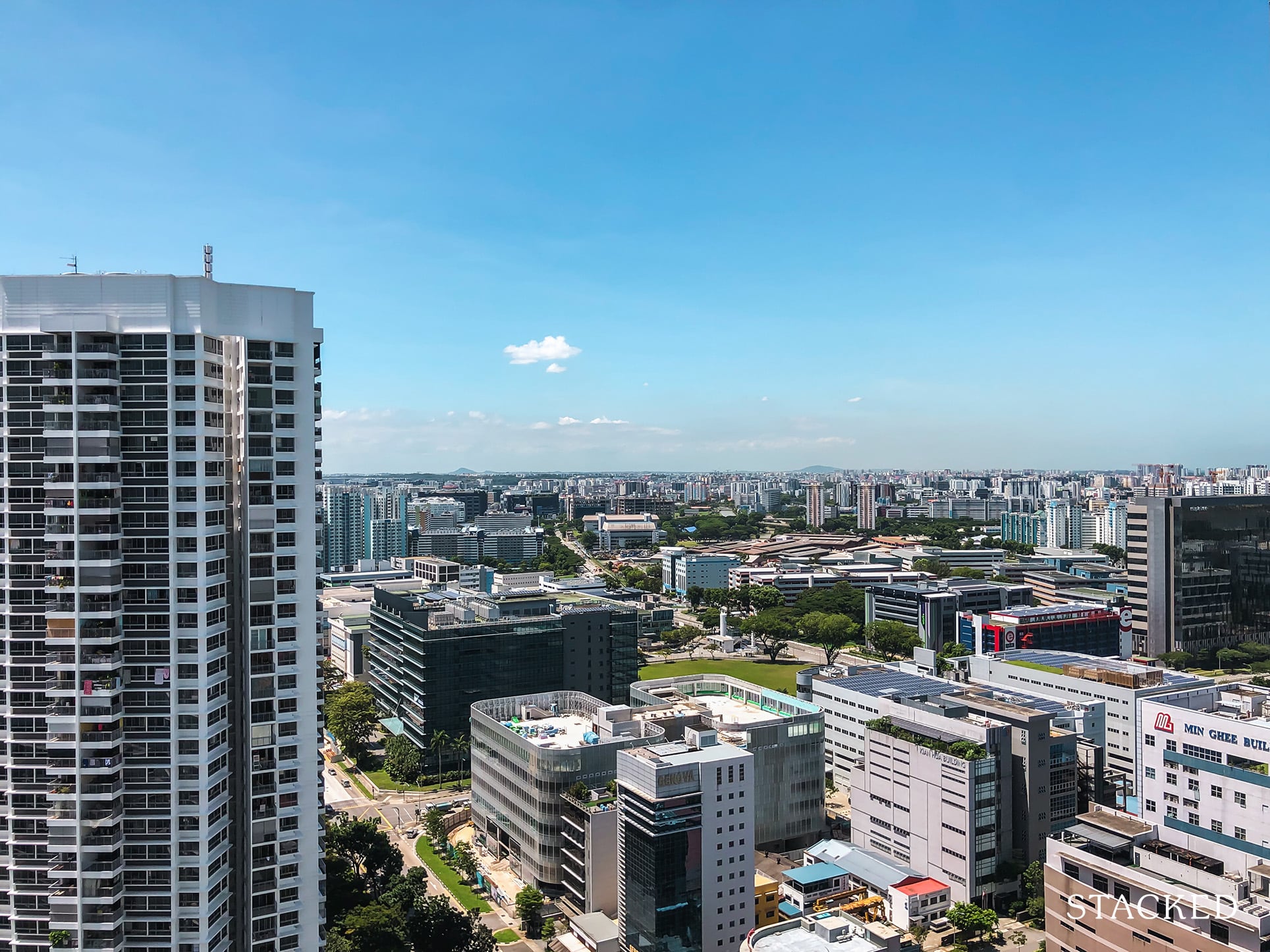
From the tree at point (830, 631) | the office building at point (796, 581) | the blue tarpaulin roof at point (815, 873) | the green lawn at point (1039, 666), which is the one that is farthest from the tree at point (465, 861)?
the office building at point (796, 581)

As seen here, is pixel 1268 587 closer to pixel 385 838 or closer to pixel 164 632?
pixel 385 838

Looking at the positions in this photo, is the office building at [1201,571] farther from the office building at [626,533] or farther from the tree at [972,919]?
the office building at [626,533]

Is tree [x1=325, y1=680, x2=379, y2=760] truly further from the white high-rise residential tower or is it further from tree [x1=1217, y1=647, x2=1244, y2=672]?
tree [x1=1217, y1=647, x2=1244, y2=672]

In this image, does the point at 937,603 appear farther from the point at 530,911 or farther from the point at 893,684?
the point at 530,911

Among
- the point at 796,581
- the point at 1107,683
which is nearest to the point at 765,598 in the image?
the point at 796,581

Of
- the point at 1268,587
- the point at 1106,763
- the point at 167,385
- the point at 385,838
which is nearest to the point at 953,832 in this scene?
the point at 1106,763

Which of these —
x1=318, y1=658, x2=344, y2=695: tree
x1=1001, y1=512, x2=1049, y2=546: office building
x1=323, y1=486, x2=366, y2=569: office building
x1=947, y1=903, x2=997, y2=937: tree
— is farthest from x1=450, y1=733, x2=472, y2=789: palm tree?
x1=1001, y1=512, x2=1049, y2=546: office building
